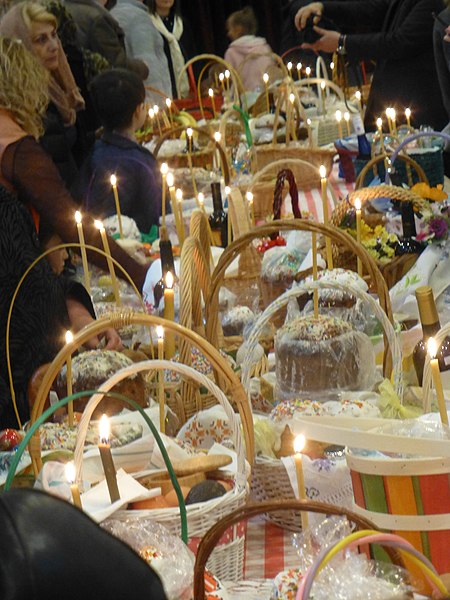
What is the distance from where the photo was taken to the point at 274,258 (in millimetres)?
2293

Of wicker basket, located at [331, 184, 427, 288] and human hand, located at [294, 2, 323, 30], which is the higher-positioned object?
human hand, located at [294, 2, 323, 30]

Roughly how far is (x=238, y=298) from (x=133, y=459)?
0.99m

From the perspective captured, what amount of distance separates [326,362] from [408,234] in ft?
2.15

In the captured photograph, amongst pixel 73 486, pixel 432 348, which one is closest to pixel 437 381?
pixel 432 348

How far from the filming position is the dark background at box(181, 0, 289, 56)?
30.2 feet

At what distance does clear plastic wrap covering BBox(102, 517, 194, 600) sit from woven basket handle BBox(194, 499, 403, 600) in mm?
50

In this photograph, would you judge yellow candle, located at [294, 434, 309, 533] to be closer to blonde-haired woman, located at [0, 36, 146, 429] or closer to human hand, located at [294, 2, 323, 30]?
blonde-haired woman, located at [0, 36, 146, 429]

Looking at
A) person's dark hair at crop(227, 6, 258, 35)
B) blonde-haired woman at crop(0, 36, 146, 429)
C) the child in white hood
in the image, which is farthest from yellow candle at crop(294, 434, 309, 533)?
person's dark hair at crop(227, 6, 258, 35)

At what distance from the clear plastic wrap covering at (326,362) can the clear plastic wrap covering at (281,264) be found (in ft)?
1.71

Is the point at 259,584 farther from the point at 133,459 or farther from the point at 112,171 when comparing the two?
the point at 112,171

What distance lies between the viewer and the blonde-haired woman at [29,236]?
Answer: 2.10m

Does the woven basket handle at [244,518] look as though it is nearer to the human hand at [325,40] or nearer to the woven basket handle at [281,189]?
the woven basket handle at [281,189]

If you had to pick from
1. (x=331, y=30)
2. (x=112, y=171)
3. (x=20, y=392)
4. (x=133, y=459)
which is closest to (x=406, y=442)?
(x=133, y=459)

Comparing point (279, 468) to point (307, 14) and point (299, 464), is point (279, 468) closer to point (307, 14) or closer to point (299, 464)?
point (299, 464)
